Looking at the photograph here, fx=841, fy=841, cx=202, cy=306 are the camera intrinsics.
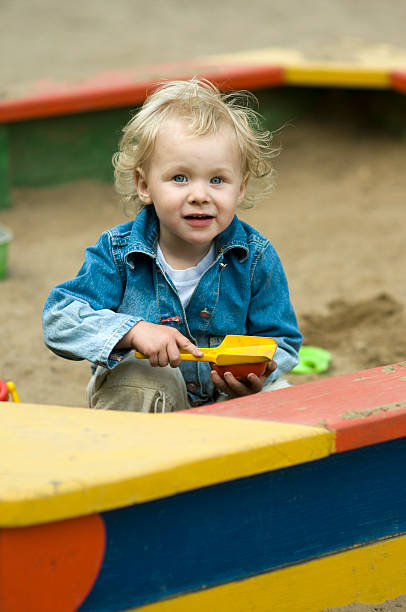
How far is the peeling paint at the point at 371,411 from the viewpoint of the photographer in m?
1.36

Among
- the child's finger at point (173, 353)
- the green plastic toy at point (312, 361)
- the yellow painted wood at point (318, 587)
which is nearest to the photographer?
the yellow painted wood at point (318, 587)

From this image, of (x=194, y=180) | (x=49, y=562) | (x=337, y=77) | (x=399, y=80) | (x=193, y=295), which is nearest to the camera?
(x=49, y=562)

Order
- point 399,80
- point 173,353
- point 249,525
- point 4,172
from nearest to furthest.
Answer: point 249,525 < point 173,353 < point 4,172 < point 399,80

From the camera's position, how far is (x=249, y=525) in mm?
1370

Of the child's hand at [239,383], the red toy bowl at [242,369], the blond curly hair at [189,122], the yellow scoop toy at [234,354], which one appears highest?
the blond curly hair at [189,122]

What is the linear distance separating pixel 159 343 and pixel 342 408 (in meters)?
0.44

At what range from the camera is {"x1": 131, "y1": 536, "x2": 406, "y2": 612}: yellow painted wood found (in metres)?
1.38

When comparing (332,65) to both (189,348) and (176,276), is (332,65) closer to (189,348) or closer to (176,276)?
(176,276)

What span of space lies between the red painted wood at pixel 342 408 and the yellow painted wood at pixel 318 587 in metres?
0.25

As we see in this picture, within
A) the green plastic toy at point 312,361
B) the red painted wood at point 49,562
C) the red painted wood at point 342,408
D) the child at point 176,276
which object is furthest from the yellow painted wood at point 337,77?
the red painted wood at point 49,562

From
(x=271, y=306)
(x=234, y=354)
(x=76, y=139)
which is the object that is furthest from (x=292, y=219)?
(x=234, y=354)

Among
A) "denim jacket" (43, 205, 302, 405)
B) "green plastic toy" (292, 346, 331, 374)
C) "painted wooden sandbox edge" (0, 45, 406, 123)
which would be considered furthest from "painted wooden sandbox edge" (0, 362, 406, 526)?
"painted wooden sandbox edge" (0, 45, 406, 123)

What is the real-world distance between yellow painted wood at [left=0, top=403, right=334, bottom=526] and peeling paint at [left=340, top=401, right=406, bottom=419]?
2.4 inches

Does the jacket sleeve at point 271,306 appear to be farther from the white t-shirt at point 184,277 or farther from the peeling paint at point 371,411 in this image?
the peeling paint at point 371,411
